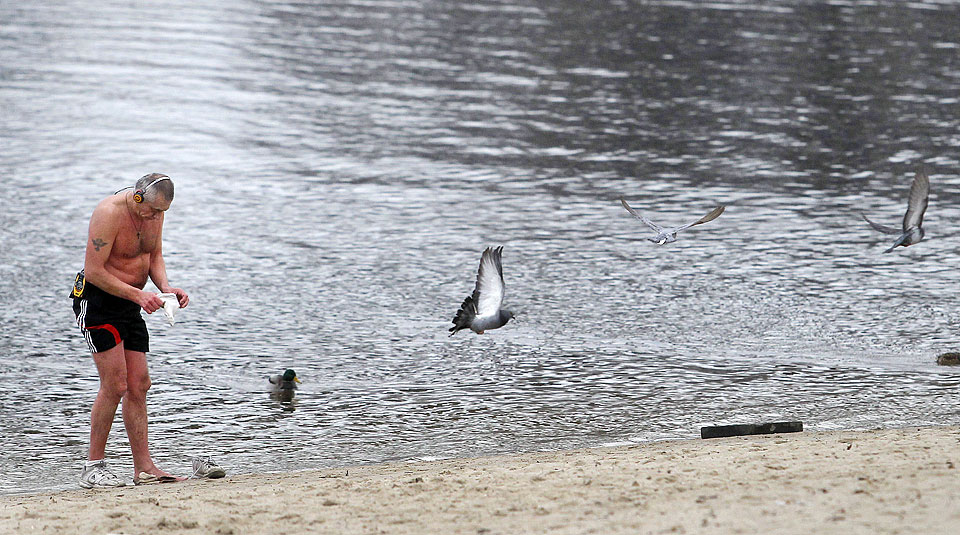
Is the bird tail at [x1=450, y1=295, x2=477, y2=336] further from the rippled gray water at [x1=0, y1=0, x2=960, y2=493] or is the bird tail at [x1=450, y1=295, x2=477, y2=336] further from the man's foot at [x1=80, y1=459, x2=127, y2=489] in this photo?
the man's foot at [x1=80, y1=459, x2=127, y2=489]

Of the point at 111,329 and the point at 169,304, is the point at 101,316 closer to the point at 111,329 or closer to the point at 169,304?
the point at 111,329

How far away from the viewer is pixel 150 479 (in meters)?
6.89

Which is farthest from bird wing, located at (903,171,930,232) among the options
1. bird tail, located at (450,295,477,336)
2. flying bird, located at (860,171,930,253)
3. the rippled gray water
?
bird tail, located at (450,295,477,336)

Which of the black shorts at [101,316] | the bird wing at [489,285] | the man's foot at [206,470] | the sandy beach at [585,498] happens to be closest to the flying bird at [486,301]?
the bird wing at [489,285]

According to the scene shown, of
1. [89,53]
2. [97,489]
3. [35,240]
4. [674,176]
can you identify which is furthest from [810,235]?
[89,53]

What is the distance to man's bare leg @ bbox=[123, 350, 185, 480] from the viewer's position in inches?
268

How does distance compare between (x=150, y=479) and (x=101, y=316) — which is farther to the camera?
(x=150, y=479)

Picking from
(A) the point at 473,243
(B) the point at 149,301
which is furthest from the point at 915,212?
(B) the point at 149,301

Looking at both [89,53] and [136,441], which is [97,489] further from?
[89,53]

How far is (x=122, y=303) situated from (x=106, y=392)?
1.54 feet

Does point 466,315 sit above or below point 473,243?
above

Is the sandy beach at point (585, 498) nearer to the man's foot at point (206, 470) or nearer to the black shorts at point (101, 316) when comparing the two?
the man's foot at point (206, 470)

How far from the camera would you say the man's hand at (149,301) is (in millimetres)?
6453

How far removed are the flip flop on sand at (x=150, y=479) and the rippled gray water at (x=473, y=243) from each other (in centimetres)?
36
